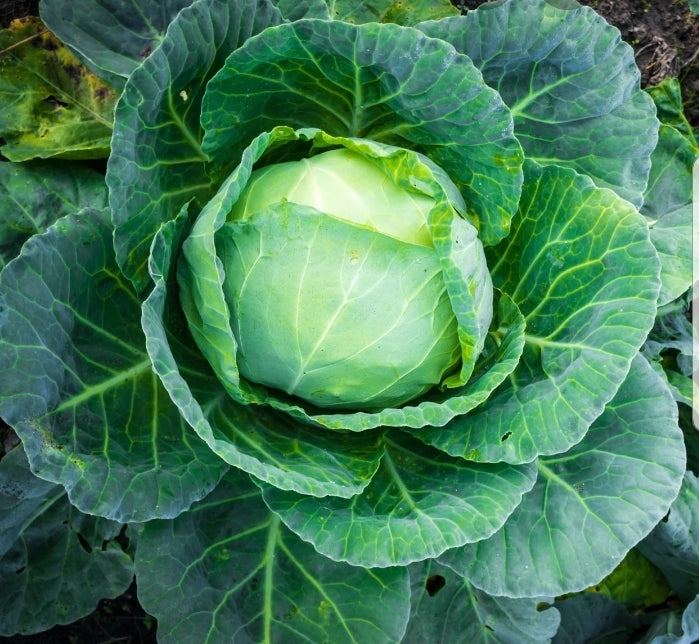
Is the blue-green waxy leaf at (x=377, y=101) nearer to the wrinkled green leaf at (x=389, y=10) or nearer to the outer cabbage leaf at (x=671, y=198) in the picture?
the wrinkled green leaf at (x=389, y=10)

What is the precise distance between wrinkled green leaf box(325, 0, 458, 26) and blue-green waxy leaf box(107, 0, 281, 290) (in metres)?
0.61

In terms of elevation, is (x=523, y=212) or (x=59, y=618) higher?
(x=523, y=212)

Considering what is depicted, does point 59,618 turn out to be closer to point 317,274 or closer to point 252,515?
point 252,515

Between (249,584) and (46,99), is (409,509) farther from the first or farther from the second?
(46,99)

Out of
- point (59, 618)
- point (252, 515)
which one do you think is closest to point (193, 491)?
point (252, 515)

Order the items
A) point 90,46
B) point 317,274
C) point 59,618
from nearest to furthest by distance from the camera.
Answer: point 317,274
point 90,46
point 59,618

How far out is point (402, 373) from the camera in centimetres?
202

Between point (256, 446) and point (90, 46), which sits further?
point (90, 46)

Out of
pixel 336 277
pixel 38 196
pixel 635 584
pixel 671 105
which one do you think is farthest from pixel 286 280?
pixel 635 584

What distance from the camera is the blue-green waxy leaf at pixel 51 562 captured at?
8.30 ft

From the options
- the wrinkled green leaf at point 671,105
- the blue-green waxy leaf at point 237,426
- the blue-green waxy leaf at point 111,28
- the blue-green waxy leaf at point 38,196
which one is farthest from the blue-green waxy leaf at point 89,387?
the wrinkled green leaf at point 671,105

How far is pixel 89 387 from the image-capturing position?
6.59 ft

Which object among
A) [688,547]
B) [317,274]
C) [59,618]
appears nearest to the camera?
[317,274]

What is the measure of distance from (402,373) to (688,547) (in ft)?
5.39
